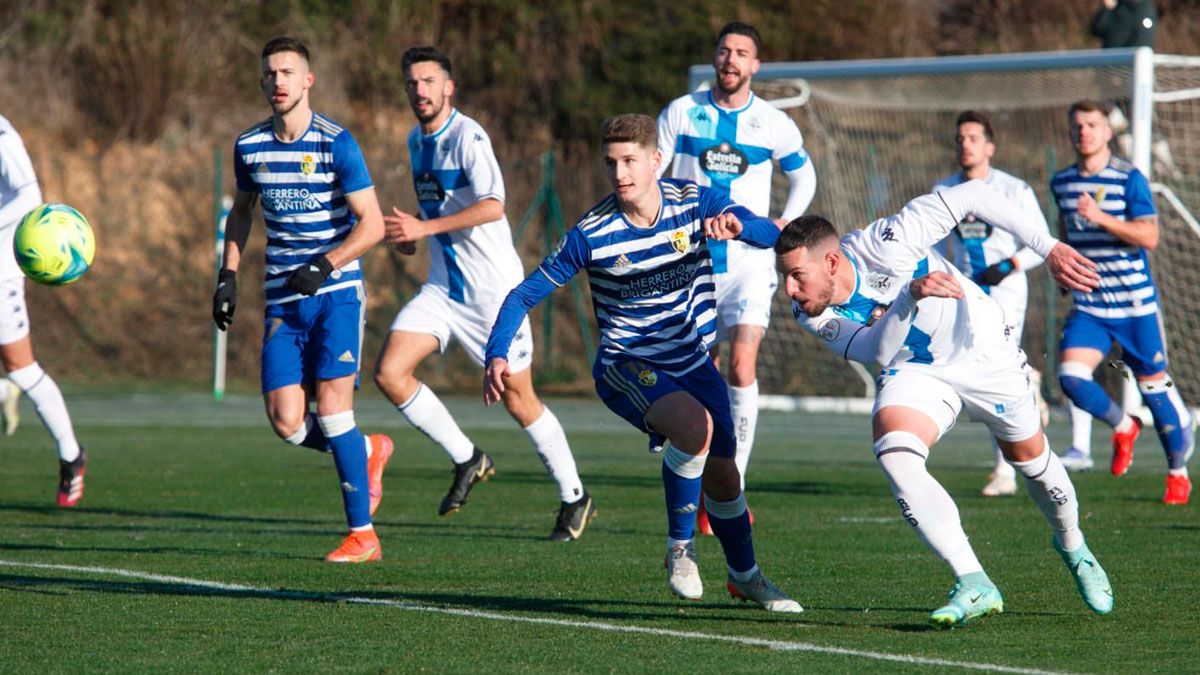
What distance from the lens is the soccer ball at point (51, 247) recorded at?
7621 millimetres

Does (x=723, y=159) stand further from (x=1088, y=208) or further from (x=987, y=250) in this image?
(x=987, y=250)

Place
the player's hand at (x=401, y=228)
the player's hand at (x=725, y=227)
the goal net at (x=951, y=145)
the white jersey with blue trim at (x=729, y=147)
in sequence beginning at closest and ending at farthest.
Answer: the player's hand at (x=725, y=227) < the player's hand at (x=401, y=228) < the white jersey with blue trim at (x=729, y=147) < the goal net at (x=951, y=145)

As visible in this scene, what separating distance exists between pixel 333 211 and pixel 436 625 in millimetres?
2596

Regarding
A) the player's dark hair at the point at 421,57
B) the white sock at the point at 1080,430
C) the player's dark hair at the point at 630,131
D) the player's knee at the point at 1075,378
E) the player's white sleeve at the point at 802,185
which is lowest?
the white sock at the point at 1080,430

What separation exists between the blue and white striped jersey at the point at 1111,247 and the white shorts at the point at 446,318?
11.6ft

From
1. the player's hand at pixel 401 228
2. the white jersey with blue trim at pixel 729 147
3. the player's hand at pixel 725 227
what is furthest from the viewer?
the white jersey with blue trim at pixel 729 147

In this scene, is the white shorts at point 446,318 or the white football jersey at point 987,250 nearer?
the white shorts at point 446,318

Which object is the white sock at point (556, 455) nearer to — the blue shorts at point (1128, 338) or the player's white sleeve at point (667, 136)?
the player's white sleeve at point (667, 136)

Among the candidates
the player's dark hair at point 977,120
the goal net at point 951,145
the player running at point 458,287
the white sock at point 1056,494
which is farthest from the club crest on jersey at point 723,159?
the goal net at point 951,145

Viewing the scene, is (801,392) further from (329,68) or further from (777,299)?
(329,68)

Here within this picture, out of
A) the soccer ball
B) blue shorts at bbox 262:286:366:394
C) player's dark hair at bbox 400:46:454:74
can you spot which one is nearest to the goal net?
player's dark hair at bbox 400:46:454:74

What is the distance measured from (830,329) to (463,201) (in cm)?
325

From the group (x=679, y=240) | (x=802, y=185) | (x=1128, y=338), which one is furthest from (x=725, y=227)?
(x=1128, y=338)

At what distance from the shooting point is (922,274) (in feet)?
20.8
